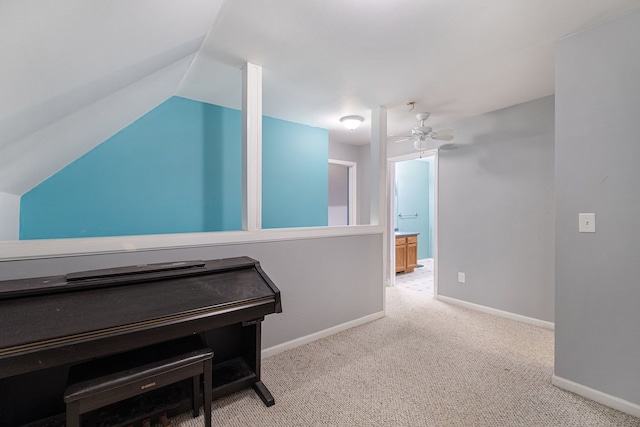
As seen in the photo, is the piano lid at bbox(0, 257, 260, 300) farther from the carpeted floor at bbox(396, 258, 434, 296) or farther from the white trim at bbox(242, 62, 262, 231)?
the carpeted floor at bbox(396, 258, 434, 296)

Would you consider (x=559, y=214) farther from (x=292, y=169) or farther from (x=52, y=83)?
(x=52, y=83)

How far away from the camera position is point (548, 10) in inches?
63.0

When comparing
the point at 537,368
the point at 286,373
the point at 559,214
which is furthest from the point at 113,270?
the point at 537,368

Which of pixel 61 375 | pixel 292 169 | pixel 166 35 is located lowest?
pixel 61 375

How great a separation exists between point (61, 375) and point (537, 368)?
3.09 metres

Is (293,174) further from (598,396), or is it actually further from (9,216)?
(598,396)

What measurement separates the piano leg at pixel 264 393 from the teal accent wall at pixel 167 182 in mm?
1699

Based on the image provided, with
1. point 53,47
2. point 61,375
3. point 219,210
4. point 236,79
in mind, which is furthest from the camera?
point 219,210

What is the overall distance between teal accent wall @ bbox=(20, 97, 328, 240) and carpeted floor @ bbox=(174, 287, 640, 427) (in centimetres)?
167

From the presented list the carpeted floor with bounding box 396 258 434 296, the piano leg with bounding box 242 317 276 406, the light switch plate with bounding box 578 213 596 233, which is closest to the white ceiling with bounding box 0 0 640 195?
the light switch plate with bounding box 578 213 596 233

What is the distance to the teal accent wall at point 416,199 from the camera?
20.4 feet

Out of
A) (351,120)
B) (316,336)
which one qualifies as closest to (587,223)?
(316,336)

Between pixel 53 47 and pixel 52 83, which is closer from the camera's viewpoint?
pixel 53 47

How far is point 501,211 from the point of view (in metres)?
3.15
